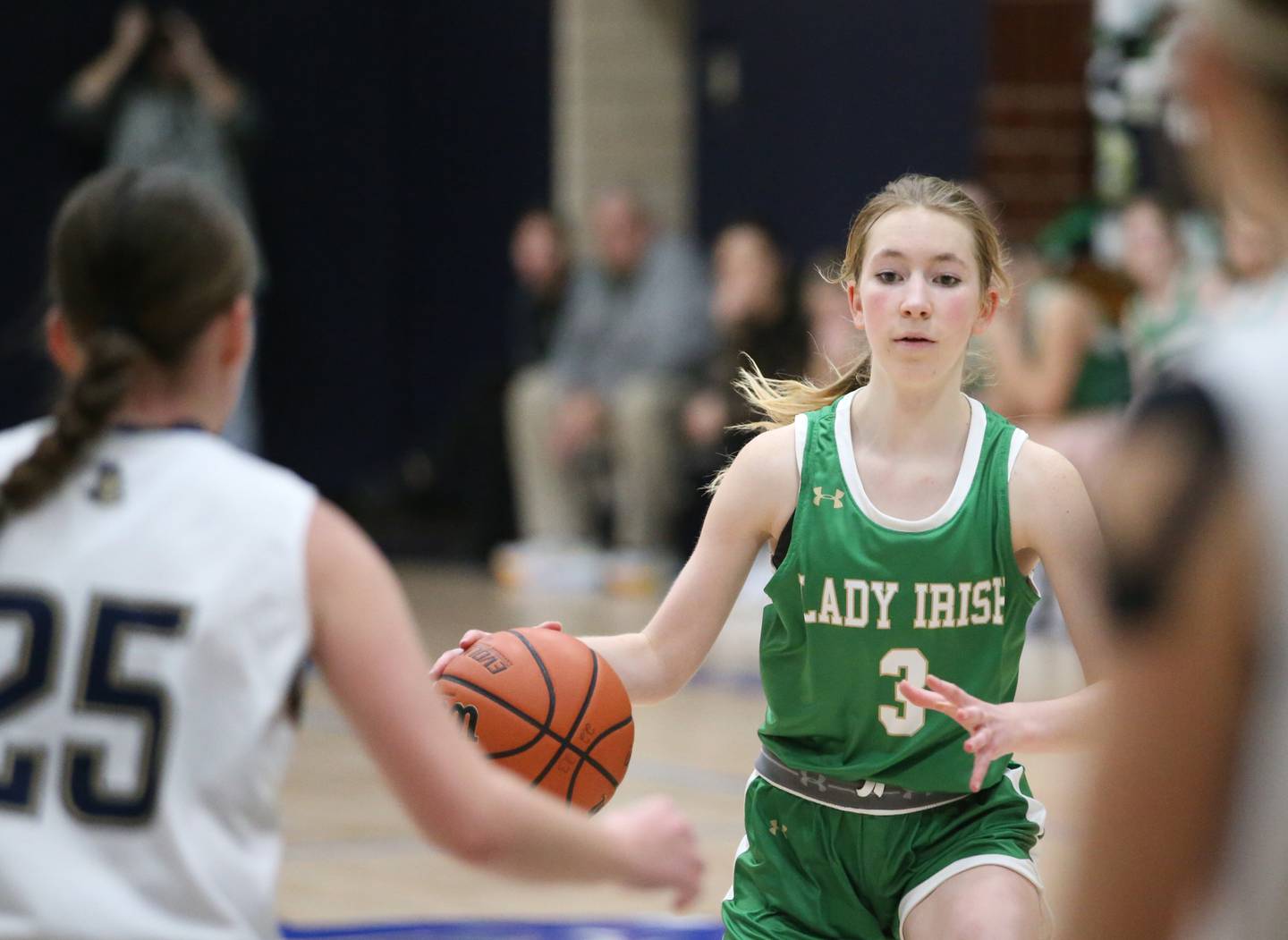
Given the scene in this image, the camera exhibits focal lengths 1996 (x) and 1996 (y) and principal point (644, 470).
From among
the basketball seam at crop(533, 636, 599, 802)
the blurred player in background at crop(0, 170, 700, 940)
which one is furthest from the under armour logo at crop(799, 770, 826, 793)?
the blurred player in background at crop(0, 170, 700, 940)

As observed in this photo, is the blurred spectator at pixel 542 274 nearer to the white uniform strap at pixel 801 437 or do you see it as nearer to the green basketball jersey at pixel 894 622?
the white uniform strap at pixel 801 437

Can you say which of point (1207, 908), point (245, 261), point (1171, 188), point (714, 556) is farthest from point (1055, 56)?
point (1207, 908)

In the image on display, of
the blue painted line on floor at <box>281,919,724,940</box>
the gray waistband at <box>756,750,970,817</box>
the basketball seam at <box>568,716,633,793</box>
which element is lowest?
the blue painted line on floor at <box>281,919,724,940</box>

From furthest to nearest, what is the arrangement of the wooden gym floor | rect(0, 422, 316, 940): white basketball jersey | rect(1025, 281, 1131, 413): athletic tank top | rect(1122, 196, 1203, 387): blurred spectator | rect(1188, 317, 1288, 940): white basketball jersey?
rect(1025, 281, 1131, 413): athletic tank top → rect(1122, 196, 1203, 387): blurred spectator → the wooden gym floor → rect(0, 422, 316, 940): white basketball jersey → rect(1188, 317, 1288, 940): white basketball jersey

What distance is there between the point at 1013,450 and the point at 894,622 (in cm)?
35

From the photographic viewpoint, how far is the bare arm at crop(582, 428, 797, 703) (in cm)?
319

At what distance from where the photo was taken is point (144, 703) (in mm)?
1961

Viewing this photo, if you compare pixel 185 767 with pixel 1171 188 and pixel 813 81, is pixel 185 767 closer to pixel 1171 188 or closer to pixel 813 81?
pixel 1171 188

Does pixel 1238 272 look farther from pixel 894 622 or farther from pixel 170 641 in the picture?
pixel 170 641

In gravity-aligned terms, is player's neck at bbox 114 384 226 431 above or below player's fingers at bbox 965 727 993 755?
above

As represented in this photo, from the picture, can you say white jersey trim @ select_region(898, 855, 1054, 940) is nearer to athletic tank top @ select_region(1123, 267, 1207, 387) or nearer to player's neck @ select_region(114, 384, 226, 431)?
player's neck @ select_region(114, 384, 226, 431)

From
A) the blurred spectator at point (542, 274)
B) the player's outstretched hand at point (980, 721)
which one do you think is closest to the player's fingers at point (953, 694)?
the player's outstretched hand at point (980, 721)

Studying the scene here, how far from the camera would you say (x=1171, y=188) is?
9312mm

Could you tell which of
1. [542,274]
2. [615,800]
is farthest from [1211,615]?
[542,274]
